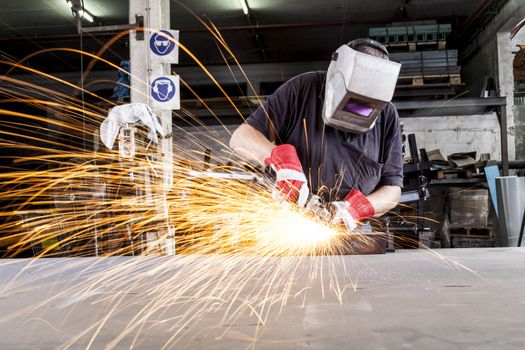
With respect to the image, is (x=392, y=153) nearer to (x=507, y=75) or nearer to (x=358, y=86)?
(x=358, y=86)

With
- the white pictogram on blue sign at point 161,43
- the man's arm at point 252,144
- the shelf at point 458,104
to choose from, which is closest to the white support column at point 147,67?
the white pictogram on blue sign at point 161,43

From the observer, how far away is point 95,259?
1921 millimetres

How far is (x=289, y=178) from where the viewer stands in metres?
1.83

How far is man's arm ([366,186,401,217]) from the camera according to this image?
7.20 ft

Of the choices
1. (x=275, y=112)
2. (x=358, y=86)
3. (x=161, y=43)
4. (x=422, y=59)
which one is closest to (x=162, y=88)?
(x=161, y=43)

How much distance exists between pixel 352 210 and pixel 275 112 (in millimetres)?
592

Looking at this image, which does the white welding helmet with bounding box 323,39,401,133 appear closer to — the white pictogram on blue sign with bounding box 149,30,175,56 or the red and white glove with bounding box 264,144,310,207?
the red and white glove with bounding box 264,144,310,207

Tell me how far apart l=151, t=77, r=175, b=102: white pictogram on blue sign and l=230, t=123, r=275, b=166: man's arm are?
2.08 meters

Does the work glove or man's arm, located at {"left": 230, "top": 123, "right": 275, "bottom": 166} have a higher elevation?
man's arm, located at {"left": 230, "top": 123, "right": 275, "bottom": 166}

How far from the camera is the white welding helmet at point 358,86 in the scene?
5.49 feet

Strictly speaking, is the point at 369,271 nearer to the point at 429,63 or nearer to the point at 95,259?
the point at 95,259

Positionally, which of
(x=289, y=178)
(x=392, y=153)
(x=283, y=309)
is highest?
(x=392, y=153)

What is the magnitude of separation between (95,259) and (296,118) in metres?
1.08

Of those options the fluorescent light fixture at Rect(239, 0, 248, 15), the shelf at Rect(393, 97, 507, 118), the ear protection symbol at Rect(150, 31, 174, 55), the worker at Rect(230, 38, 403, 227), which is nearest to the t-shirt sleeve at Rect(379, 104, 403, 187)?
the worker at Rect(230, 38, 403, 227)
